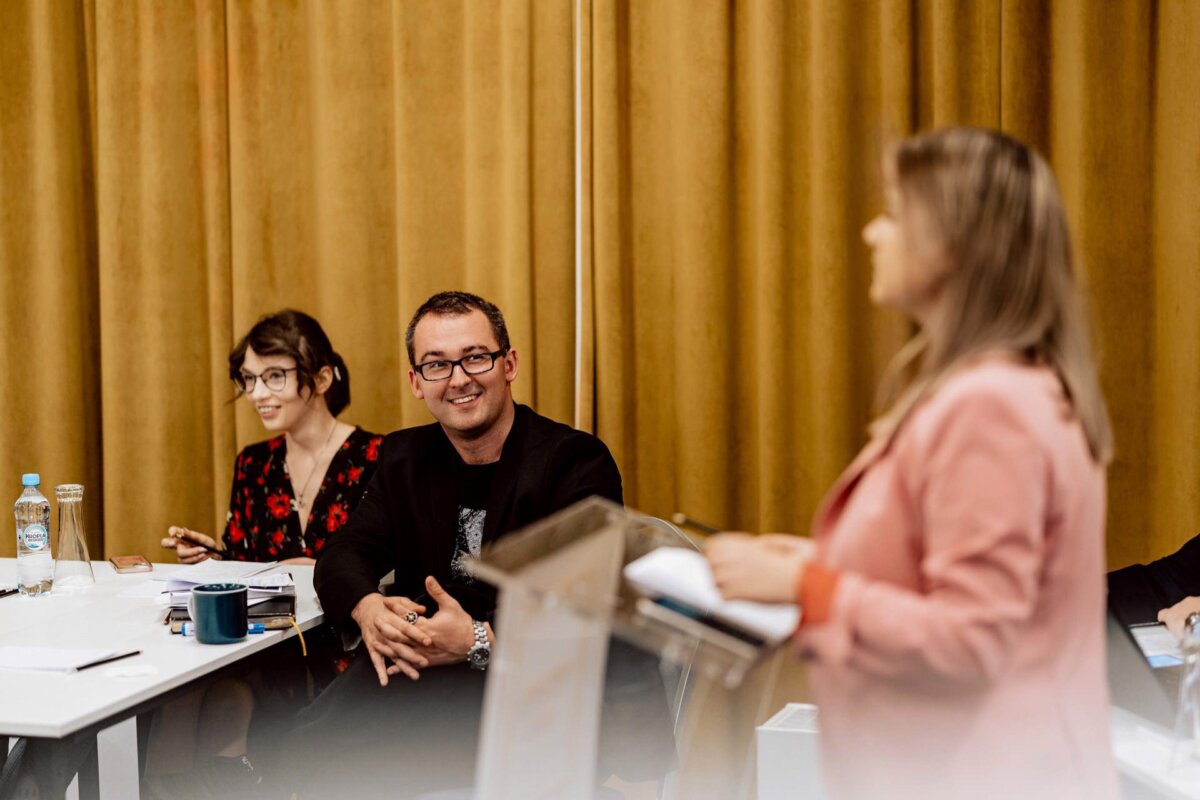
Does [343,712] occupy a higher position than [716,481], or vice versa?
[716,481]

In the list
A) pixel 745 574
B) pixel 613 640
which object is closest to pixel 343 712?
pixel 613 640

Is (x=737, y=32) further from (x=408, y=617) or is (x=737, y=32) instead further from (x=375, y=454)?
(x=408, y=617)

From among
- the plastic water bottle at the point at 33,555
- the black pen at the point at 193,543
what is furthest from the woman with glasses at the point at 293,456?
the plastic water bottle at the point at 33,555

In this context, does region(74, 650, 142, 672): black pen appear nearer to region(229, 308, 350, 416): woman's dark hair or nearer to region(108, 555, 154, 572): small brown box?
region(108, 555, 154, 572): small brown box

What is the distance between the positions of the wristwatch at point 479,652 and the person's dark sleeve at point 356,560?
0.77 ft

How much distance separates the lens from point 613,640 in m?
1.13

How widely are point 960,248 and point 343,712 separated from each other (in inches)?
62.3

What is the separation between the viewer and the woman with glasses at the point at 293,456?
287 cm

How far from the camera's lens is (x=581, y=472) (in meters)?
2.31

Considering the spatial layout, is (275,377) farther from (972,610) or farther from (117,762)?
(972,610)

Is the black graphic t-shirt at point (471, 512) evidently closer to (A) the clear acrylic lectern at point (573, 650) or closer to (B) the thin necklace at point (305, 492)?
(B) the thin necklace at point (305, 492)

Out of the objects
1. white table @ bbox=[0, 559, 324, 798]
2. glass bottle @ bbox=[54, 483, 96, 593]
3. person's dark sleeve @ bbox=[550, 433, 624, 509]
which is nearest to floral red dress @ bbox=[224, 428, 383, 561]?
white table @ bbox=[0, 559, 324, 798]

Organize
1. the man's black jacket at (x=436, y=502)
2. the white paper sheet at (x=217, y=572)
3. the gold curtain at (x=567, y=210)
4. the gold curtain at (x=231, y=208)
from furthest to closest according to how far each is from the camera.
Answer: the gold curtain at (x=231, y=208) → the gold curtain at (x=567, y=210) → the white paper sheet at (x=217, y=572) → the man's black jacket at (x=436, y=502)

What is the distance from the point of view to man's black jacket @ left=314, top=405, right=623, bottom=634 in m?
2.24
